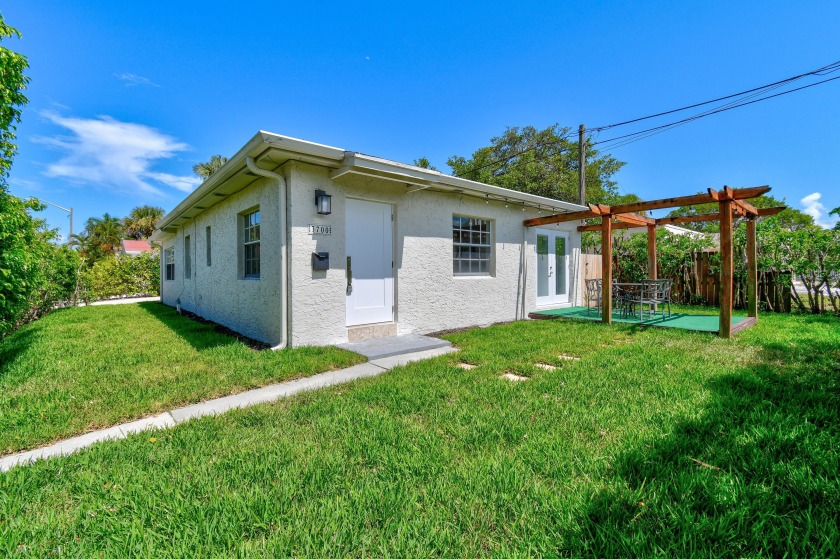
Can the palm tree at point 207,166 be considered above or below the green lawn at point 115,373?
above

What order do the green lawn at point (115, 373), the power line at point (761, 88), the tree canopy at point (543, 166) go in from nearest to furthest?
1. the green lawn at point (115, 373)
2. the power line at point (761, 88)
3. the tree canopy at point (543, 166)

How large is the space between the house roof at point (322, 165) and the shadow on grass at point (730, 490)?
4858mm

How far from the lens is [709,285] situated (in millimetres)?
11164

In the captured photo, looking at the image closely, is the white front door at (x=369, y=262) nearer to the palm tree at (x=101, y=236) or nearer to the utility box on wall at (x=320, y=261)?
the utility box on wall at (x=320, y=261)

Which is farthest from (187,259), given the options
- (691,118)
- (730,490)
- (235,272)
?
(691,118)

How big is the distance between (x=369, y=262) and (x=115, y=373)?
12.3 feet

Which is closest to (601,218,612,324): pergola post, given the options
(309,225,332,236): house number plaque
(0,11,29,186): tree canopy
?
(309,225,332,236): house number plaque

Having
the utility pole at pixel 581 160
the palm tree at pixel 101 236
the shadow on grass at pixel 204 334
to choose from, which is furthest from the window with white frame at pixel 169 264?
the palm tree at pixel 101 236

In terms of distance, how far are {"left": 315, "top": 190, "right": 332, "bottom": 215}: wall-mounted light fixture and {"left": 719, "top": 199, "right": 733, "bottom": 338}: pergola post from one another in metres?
6.76

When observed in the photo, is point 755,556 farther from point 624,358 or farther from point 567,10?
point 567,10

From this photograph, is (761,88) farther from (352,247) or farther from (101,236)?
(101,236)

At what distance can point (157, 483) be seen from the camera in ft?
6.85

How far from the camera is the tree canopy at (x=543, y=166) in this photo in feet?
73.9

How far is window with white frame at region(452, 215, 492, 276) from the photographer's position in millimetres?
7891
